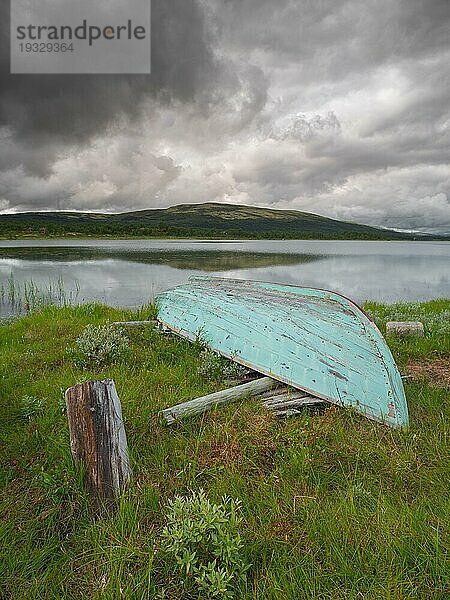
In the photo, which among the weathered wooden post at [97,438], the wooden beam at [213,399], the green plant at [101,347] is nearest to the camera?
the weathered wooden post at [97,438]

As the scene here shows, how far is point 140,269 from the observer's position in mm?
25000

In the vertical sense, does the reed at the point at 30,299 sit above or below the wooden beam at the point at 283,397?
above

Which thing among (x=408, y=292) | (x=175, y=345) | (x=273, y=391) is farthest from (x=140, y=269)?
(x=273, y=391)

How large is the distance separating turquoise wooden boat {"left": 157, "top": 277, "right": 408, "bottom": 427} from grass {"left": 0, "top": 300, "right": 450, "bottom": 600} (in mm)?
295

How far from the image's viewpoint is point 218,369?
5.33 m

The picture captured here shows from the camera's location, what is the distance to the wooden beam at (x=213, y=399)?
412 cm

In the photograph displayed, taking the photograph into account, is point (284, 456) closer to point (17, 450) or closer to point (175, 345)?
point (17, 450)

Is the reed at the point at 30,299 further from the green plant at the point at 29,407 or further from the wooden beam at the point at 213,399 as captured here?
the wooden beam at the point at 213,399

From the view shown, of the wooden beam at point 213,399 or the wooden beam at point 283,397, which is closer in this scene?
the wooden beam at point 213,399

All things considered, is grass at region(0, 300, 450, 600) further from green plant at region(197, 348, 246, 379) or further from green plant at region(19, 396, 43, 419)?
green plant at region(197, 348, 246, 379)

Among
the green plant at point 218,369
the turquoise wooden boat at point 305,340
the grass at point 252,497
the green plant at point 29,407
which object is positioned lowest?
the grass at point 252,497

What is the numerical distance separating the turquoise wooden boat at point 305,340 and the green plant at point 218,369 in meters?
0.13

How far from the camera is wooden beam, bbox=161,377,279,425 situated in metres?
4.12

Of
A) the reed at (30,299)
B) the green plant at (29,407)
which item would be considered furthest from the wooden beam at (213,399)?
the reed at (30,299)
